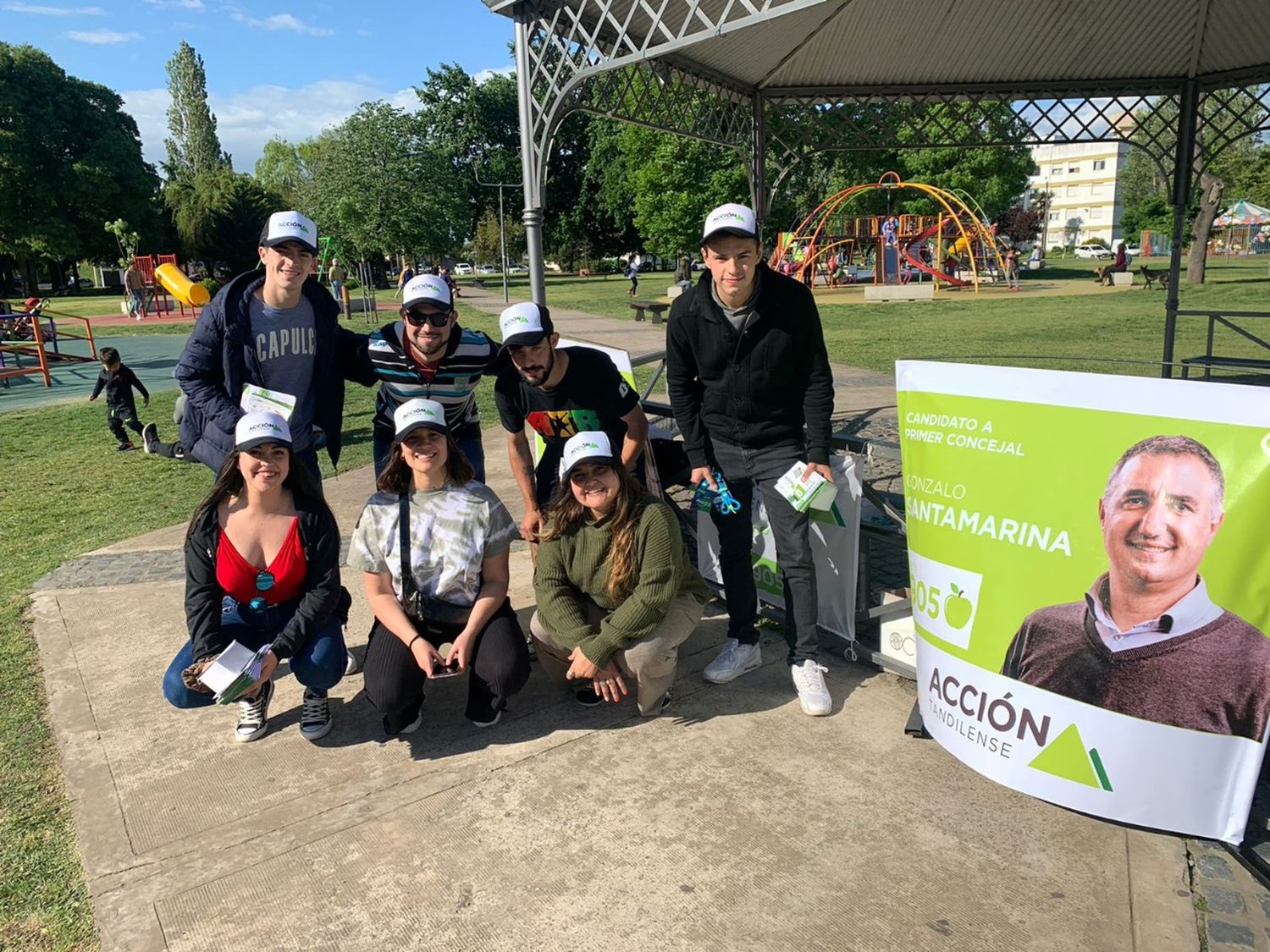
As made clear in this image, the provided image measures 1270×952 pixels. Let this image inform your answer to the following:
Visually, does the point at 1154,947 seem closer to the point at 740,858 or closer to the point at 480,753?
the point at 740,858

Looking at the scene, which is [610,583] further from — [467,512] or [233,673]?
[233,673]

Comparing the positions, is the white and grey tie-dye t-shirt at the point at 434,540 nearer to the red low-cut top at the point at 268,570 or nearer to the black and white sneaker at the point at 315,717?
the red low-cut top at the point at 268,570

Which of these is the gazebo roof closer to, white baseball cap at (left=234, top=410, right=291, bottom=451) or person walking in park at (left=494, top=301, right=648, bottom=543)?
person walking in park at (left=494, top=301, right=648, bottom=543)

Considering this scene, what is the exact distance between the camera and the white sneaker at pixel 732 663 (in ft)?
11.9

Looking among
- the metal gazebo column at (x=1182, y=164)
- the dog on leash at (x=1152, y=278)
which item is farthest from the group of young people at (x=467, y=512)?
the dog on leash at (x=1152, y=278)

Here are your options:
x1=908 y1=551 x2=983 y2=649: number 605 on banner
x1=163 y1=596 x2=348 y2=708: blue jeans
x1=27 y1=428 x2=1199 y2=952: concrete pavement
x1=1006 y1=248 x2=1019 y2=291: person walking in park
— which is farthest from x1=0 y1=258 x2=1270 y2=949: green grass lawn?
x1=1006 y1=248 x2=1019 y2=291: person walking in park

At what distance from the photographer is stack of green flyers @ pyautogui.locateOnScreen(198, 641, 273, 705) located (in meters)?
2.99

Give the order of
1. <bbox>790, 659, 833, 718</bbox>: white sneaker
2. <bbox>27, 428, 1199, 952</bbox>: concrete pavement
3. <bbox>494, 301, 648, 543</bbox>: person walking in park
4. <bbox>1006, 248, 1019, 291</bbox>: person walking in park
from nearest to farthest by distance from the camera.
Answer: <bbox>27, 428, 1199, 952</bbox>: concrete pavement, <bbox>790, 659, 833, 718</bbox>: white sneaker, <bbox>494, 301, 648, 543</bbox>: person walking in park, <bbox>1006, 248, 1019, 291</bbox>: person walking in park

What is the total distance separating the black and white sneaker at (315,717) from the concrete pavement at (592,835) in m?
0.05

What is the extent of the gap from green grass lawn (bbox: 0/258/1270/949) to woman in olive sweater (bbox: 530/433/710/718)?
1.50 metres

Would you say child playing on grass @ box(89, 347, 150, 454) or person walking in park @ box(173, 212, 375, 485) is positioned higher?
person walking in park @ box(173, 212, 375, 485)

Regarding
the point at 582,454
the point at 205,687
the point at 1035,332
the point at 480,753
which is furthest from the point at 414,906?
the point at 1035,332

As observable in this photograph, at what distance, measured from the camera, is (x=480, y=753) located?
3.18 m

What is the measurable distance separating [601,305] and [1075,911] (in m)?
28.8
